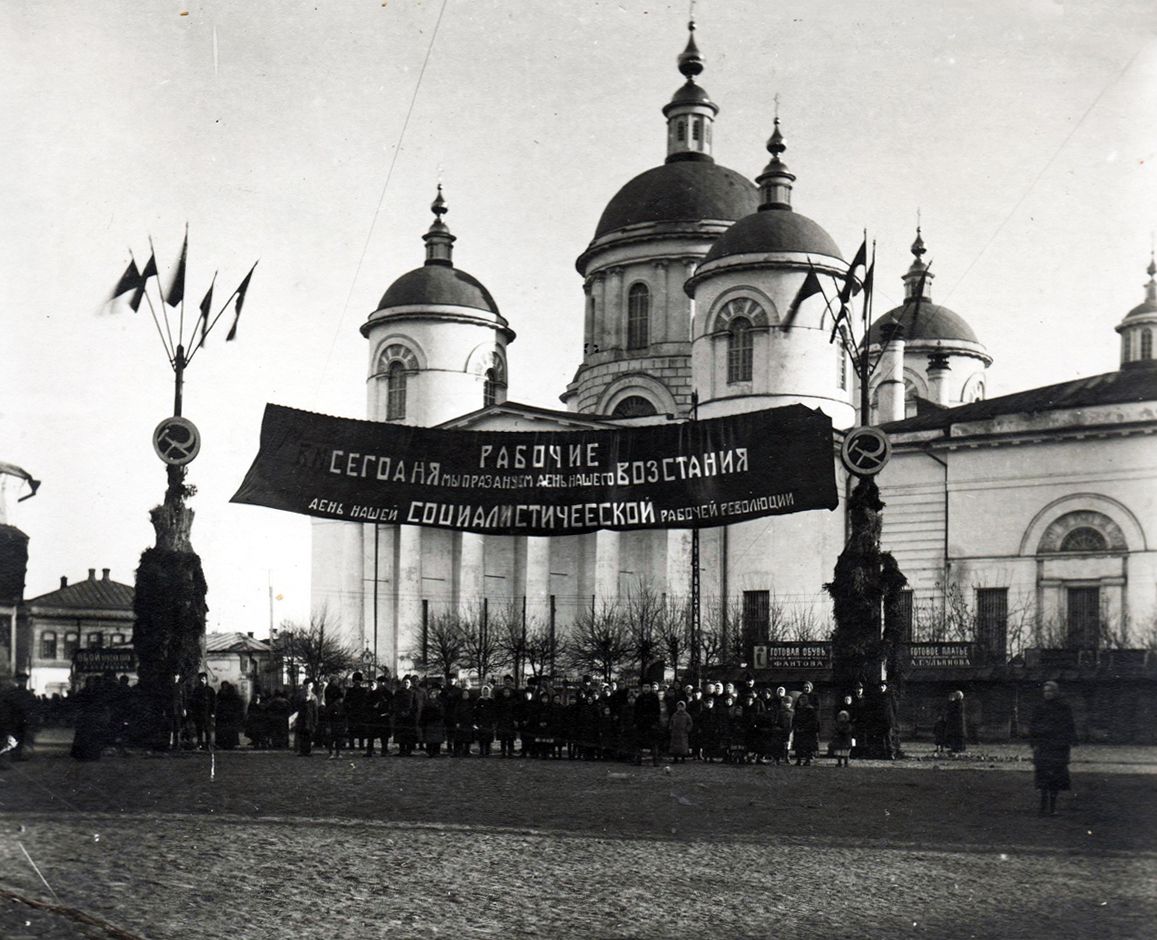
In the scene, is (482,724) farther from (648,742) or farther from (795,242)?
(795,242)

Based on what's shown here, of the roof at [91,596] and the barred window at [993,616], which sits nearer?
the barred window at [993,616]

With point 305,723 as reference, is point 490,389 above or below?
above

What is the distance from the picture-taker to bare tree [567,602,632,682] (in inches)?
1727

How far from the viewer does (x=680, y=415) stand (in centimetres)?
5184

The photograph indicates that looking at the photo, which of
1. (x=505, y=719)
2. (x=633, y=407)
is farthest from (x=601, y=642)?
(x=505, y=719)

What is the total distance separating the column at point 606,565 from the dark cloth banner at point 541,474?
33.2 meters

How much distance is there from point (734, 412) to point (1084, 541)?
1186cm

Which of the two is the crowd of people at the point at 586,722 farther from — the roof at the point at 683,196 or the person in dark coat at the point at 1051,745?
the roof at the point at 683,196

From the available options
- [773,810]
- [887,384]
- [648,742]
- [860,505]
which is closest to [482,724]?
[648,742]

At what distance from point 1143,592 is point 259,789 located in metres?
33.0

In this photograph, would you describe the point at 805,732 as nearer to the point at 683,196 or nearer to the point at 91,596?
the point at 683,196

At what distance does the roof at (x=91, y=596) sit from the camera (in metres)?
61.8

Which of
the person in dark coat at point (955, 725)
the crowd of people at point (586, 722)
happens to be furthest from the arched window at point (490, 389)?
the person in dark coat at point (955, 725)

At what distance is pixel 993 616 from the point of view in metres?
43.8
